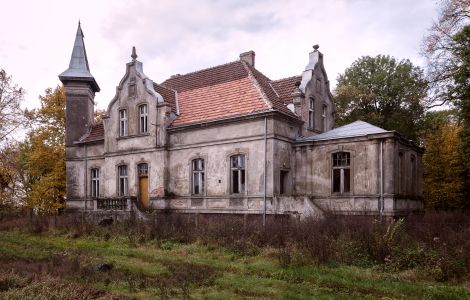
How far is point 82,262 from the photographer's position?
12281mm

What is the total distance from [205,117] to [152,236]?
24.5ft

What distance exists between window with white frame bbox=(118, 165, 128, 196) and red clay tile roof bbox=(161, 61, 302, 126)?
189 inches

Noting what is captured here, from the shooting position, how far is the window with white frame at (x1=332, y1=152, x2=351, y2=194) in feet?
61.8

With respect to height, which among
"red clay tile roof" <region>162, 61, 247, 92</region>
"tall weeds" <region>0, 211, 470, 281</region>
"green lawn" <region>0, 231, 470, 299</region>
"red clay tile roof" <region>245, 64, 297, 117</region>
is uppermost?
"red clay tile roof" <region>162, 61, 247, 92</region>

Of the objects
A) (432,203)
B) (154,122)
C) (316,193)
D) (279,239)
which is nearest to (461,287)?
(279,239)

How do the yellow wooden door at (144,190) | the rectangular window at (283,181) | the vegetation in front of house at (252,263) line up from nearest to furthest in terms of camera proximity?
the vegetation in front of house at (252,263) < the rectangular window at (283,181) < the yellow wooden door at (144,190)

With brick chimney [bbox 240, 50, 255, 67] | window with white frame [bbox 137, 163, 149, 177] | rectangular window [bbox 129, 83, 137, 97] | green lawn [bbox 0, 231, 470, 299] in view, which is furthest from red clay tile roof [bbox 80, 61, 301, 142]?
green lawn [bbox 0, 231, 470, 299]

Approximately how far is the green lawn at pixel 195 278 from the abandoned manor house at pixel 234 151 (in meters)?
6.60

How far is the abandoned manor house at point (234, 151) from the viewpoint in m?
18.4

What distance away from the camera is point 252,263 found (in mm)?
11820

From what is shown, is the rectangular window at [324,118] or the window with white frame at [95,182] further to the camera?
the window with white frame at [95,182]

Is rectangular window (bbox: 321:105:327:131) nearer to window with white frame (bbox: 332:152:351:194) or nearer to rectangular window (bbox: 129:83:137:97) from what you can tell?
window with white frame (bbox: 332:152:351:194)

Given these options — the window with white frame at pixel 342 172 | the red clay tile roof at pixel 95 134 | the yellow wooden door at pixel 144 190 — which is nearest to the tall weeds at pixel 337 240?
the window with white frame at pixel 342 172

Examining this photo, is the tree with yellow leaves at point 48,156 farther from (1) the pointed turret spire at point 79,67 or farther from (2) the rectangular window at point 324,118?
(2) the rectangular window at point 324,118
